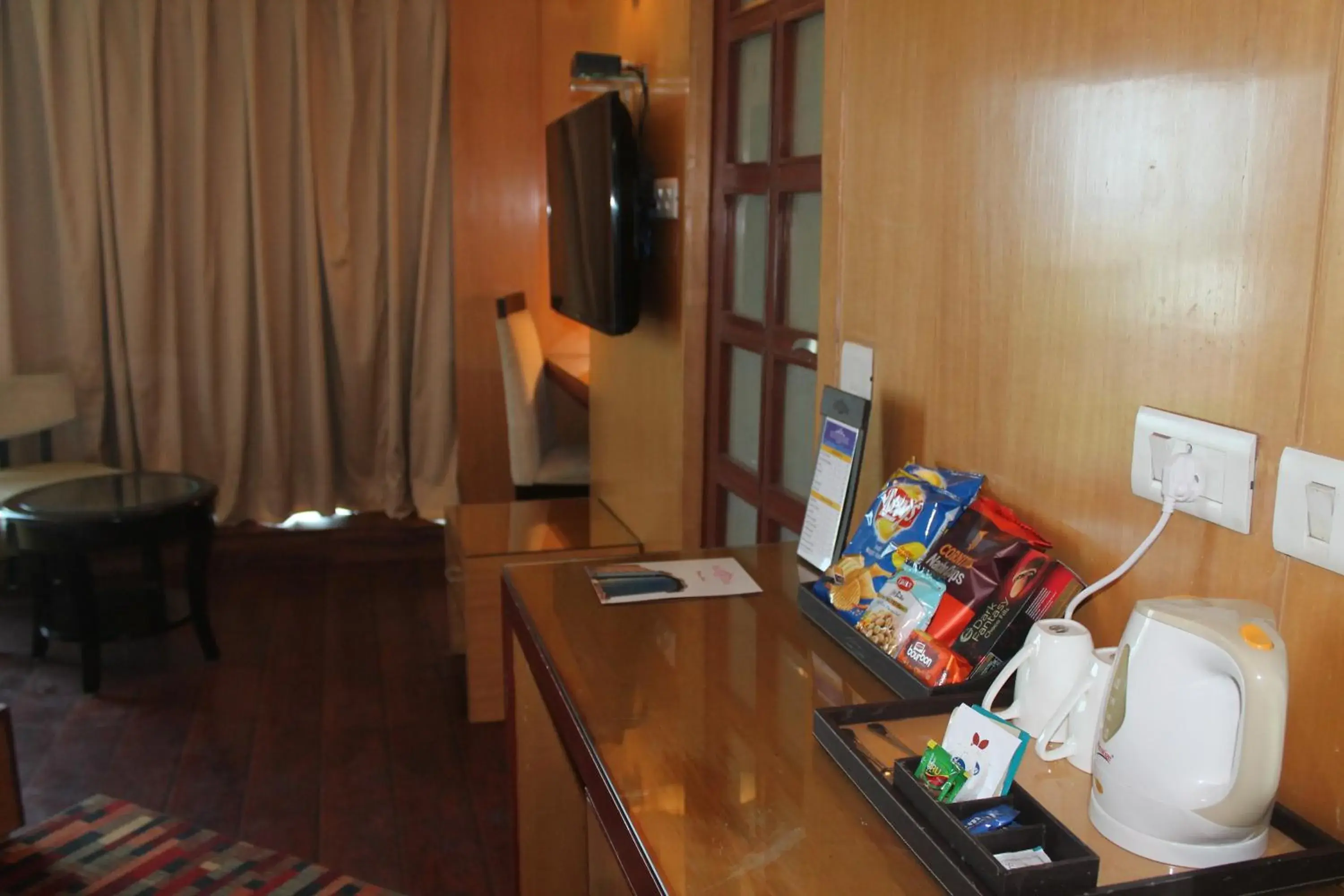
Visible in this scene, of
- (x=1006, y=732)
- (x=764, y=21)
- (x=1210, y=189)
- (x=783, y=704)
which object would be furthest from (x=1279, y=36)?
(x=764, y=21)

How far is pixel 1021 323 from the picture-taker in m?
1.30

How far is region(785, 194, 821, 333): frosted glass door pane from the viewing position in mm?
2027

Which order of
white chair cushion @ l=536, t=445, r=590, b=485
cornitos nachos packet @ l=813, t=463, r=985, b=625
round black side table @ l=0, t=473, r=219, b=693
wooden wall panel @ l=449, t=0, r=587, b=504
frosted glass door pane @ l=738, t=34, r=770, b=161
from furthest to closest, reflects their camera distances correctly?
wooden wall panel @ l=449, t=0, r=587, b=504
white chair cushion @ l=536, t=445, r=590, b=485
round black side table @ l=0, t=473, r=219, b=693
frosted glass door pane @ l=738, t=34, r=770, b=161
cornitos nachos packet @ l=813, t=463, r=985, b=625

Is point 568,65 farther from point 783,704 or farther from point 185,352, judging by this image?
point 783,704

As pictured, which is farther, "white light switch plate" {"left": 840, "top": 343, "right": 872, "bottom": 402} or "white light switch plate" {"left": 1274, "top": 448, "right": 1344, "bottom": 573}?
"white light switch plate" {"left": 840, "top": 343, "right": 872, "bottom": 402}

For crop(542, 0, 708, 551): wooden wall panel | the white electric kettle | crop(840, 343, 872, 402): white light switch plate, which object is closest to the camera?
the white electric kettle

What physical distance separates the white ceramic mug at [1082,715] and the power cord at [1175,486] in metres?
0.11

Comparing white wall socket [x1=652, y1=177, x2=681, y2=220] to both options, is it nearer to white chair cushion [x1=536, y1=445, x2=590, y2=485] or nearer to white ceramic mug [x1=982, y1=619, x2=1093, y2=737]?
white chair cushion [x1=536, y1=445, x2=590, y2=485]

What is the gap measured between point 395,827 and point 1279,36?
7.46ft

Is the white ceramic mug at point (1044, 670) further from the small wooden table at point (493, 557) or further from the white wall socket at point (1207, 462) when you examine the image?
the small wooden table at point (493, 557)

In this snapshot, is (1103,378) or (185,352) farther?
(185,352)

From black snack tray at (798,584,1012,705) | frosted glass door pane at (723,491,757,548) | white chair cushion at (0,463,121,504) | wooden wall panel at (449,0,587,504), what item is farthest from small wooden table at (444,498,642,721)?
black snack tray at (798,584,1012,705)

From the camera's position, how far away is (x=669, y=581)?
5.09ft

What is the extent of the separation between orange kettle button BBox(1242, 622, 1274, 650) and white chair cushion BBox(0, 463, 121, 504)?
3.44 metres
